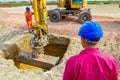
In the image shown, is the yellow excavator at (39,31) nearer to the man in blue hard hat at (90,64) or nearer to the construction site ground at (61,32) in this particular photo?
the construction site ground at (61,32)

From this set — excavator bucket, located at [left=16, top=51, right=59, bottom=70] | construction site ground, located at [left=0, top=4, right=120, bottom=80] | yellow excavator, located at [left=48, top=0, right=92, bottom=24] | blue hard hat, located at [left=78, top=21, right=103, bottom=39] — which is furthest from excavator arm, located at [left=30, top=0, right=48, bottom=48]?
yellow excavator, located at [left=48, top=0, right=92, bottom=24]

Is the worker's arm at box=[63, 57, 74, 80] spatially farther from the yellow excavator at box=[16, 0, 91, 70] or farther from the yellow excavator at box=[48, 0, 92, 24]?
the yellow excavator at box=[48, 0, 92, 24]

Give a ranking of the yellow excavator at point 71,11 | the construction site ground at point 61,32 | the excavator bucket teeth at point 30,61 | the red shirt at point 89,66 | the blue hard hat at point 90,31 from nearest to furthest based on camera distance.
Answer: the red shirt at point 89,66 → the blue hard hat at point 90,31 → the construction site ground at point 61,32 → the excavator bucket teeth at point 30,61 → the yellow excavator at point 71,11

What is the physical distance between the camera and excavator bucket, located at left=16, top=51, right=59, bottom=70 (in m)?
9.57

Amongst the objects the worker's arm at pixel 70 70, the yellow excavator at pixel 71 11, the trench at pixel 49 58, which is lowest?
the trench at pixel 49 58

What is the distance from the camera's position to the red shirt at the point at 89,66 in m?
3.01

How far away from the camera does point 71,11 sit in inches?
658

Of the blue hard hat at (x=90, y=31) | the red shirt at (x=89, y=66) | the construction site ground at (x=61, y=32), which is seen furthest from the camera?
the construction site ground at (x=61, y=32)

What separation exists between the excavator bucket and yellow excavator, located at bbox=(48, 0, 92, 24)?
262 inches

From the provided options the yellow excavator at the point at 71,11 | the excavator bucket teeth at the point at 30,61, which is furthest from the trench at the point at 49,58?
the yellow excavator at the point at 71,11

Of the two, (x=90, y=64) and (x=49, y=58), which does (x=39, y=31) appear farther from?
(x=90, y=64)

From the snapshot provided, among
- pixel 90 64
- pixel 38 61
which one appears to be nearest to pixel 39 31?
pixel 38 61

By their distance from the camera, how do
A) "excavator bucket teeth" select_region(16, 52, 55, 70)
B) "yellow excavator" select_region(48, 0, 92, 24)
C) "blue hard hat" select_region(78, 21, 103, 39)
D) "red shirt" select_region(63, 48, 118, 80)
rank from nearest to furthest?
"red shirt" select_region(63, 48, 118, 80) < "blue hard hat" select_region(78, 21, 103, 39) < "excavator bucket teeth" select_region(16, 52, 55, 70) < "yellow excavator" select_region(48, 0, 92, 24)

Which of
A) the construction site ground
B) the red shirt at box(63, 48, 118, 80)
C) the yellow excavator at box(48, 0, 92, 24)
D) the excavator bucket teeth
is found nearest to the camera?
the red shirt at box(63, 48, 118, 80)
